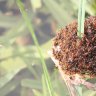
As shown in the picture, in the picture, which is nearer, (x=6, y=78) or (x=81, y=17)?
(x=81, y=17)

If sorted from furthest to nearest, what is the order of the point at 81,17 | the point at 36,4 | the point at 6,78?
the point at 36,4 < the point at 6,78 < the point at 81,17

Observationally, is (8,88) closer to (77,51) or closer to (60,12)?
(60,12)

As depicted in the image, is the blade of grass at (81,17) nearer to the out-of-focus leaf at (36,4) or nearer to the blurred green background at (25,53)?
the blurred green background at (25,53)

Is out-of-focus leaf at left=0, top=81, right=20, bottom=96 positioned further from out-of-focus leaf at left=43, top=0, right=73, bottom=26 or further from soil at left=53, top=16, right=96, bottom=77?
soil at left=53, top=16, right=96, bottom=77

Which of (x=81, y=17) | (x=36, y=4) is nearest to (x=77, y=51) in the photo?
(x=81, y=17)

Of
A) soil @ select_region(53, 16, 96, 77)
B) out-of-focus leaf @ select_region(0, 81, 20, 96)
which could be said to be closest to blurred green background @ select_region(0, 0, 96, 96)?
out-of-focus leaf @ select_region(0, 81, 20, 96)

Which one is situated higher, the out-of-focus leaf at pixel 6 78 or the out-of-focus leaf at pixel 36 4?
the out-of-focus leaf at pixel 36 4

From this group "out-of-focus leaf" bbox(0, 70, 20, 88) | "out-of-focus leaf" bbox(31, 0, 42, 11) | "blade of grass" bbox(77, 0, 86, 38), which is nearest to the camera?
"blade of grass" bbox(77, 0, 86, 38)

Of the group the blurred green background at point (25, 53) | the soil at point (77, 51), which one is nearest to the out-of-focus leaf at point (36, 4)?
the blurred green background at point (25, 53)
